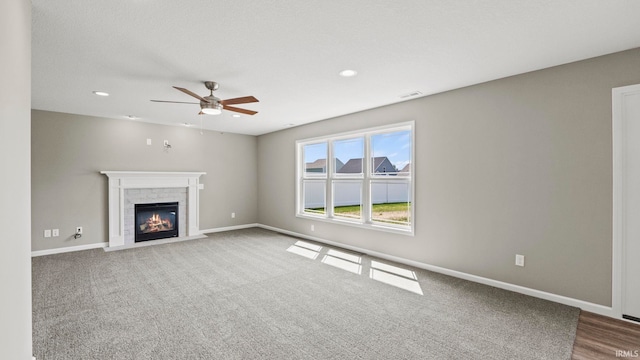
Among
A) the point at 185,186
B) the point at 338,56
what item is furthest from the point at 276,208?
the point at 338,56

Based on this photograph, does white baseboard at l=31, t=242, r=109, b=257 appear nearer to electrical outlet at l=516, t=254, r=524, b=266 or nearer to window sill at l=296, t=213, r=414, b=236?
window sill at l=296, t=213, r=414, b=236

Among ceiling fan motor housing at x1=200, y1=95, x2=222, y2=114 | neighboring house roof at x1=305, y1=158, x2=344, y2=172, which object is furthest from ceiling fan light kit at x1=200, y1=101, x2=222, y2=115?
neighboring house roof at x1=305, y1=158, x2=344, y2=172

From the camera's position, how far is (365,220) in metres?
4.82

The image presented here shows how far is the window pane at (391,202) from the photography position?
4.35 meters

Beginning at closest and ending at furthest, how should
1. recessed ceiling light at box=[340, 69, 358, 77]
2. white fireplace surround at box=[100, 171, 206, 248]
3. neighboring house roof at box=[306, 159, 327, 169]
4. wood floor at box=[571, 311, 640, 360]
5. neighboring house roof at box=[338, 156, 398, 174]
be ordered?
1. wood floor at box=[571, 311, 640, 360]
2. recessed ceiling light at box=[340, 69, 358, 77]
3. neighboring house roof at box=[338, 156, 398, 174]
4. white fireplace surround at box=[100, 171, 206, 248]
5. neighboring house roof at box=[306, 159, 327, 169]

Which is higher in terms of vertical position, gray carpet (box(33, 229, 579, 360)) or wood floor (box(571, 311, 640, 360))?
gray carpet (box(33, 229, 579, 360))

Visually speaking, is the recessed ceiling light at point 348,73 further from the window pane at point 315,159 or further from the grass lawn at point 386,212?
the window pane at point 315,159

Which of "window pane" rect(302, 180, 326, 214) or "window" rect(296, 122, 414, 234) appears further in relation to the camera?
A: "window pane" rect(302, 180, 326, 214)

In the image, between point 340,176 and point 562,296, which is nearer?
point 562,296

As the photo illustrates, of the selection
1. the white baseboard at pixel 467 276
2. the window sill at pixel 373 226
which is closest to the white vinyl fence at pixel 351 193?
the window sill at pixel 373 226

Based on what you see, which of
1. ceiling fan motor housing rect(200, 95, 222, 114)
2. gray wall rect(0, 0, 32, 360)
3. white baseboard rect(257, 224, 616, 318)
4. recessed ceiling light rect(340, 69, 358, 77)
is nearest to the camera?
gray wall rect(0, 0, 32, 360)

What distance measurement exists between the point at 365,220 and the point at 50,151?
5598mm

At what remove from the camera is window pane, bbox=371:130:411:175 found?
14.3ft

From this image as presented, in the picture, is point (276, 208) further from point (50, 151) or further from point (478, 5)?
point (478, 5)
